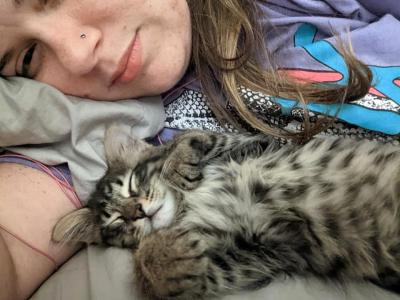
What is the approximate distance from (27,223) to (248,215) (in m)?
0.63

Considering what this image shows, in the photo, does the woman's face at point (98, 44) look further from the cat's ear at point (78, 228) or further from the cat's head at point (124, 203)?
the cat's ear at point (78, 228)

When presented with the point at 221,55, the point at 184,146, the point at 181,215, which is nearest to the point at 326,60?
the point at 221,55

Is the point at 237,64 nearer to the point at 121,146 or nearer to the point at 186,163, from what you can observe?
the point at 186,163

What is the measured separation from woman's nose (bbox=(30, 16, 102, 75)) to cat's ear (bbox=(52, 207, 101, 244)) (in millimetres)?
455

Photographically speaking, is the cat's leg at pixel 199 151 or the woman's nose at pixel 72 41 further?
the cat's leg at pixel 199 151

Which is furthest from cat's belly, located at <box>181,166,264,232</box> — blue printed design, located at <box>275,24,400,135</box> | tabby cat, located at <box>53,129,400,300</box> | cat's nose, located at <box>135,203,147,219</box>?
blue printed design, located at <box>275,24,400,135</box>

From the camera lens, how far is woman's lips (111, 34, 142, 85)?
1308mm

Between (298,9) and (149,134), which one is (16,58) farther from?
(298,9)

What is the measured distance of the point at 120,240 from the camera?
138cm

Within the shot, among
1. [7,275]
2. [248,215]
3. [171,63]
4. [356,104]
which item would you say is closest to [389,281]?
[248,215]

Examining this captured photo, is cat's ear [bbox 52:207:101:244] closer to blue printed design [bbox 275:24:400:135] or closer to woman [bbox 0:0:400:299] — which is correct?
woman [bbox 0:0:400:299]

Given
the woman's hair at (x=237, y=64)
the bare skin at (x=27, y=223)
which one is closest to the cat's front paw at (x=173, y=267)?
the bare skin at (x=27, y=223)

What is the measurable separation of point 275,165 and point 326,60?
378 mm

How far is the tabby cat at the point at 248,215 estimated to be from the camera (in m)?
1.13
